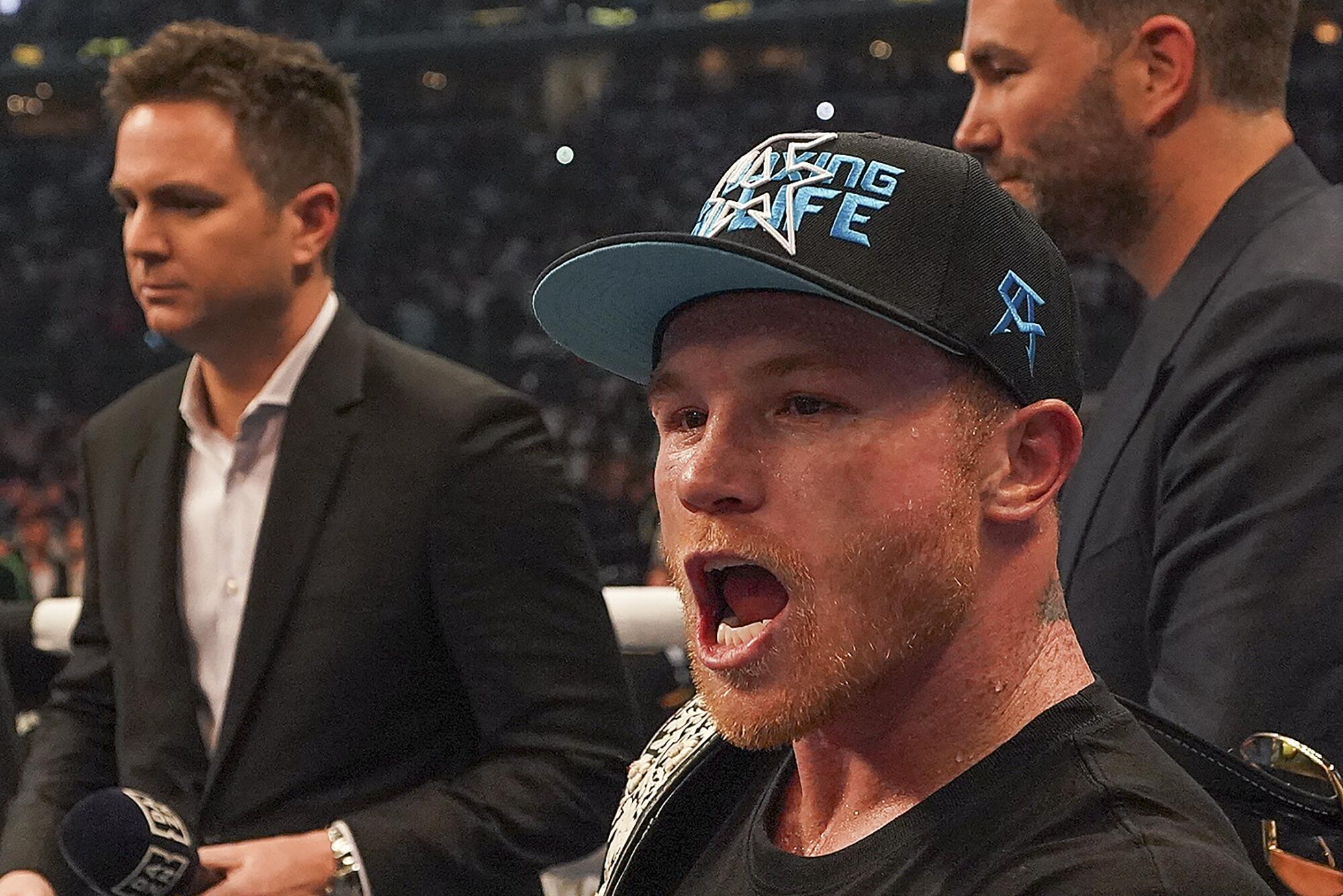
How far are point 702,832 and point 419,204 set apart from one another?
355 inches

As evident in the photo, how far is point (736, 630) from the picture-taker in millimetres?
952

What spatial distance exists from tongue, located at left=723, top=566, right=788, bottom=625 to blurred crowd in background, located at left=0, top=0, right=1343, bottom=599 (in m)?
6.54

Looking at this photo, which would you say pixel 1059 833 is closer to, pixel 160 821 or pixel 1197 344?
pixel 1197 344

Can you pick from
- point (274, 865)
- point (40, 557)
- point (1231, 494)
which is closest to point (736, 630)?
point (1231, 494)

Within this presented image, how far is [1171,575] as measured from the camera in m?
1.35

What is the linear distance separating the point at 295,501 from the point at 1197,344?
1.02 metres

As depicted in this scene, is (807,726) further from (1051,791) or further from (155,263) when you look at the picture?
(155,263)

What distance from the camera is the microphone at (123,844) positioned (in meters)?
1.37

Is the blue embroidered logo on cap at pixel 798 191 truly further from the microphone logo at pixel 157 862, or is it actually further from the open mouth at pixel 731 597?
the microphone logo at pixel 157 862

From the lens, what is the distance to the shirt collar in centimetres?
191

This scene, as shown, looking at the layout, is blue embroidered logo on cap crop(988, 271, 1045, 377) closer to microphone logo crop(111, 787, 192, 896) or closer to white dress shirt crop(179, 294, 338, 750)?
microphone logo crop(111, 787, 192, 896)

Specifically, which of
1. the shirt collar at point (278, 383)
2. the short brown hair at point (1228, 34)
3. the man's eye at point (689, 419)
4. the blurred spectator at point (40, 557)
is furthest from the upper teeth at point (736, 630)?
the blurred spectator at point (40, 557)

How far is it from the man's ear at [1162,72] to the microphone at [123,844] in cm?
118

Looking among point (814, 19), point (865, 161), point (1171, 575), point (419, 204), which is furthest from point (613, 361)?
point (419, 204)
